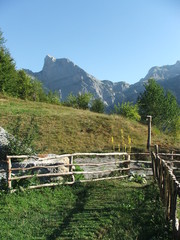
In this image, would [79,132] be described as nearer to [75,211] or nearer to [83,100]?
[75,211]

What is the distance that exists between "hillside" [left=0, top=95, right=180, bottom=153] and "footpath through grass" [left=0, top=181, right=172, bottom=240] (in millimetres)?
9271

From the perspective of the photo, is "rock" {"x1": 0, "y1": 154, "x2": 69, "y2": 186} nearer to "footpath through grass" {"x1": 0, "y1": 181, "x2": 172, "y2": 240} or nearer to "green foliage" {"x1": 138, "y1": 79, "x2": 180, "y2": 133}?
"footpath through grass" {"x1": 0, "y1": 181, "x2": 172, "y2": 240}

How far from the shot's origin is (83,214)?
629cm

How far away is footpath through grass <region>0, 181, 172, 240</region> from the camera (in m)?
5.22

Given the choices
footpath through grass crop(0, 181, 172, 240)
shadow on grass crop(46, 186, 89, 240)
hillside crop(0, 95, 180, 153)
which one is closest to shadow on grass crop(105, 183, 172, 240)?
footpath through grass crop(0, 181, 172, 240)

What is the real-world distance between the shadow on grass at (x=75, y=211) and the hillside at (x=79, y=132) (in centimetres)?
874

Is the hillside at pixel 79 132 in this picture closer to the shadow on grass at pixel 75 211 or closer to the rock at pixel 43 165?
the rock at pixel 43 165

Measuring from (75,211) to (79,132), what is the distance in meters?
14.5

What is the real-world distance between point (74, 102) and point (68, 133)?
1335 inches

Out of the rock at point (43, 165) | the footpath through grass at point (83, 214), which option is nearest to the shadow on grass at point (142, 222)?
the footpath through grass at point (83, 214)

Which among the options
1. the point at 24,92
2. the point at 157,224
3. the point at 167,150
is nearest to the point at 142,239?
the point at 157,224

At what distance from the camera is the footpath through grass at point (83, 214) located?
17.1ft

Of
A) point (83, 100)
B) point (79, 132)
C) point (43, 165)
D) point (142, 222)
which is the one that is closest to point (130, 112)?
point (83, 100)

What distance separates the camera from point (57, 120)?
22859 millimetres
